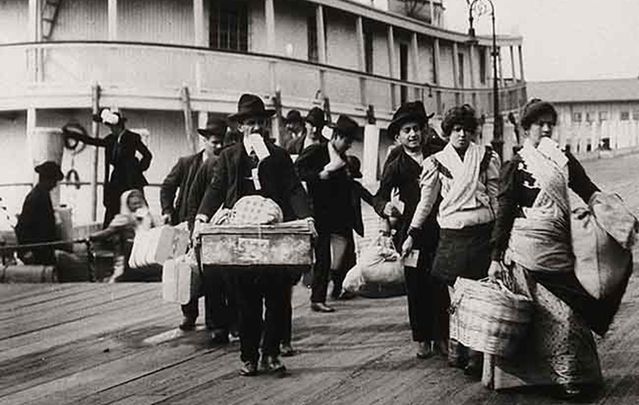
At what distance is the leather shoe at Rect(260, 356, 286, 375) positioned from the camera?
675cm

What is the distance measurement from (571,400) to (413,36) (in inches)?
912

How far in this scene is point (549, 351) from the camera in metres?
5.87

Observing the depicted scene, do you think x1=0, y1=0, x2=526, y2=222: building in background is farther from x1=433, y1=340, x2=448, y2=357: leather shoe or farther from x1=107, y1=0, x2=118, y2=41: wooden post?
x1=433, y1=340, x2=448, y2=357: leather shoe

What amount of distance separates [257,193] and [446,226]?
4.70ft

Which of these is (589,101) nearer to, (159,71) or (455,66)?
(455,66)

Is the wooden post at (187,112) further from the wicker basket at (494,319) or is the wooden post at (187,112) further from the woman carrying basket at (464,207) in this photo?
the wicker basket at (494,319)

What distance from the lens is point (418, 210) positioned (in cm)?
703

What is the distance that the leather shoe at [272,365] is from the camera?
6754 millimetres

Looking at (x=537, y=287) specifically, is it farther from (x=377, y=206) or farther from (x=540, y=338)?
(x=377, y=206)

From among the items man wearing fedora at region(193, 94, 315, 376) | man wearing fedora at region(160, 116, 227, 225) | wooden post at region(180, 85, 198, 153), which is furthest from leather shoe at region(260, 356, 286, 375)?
wooden post at region(180, 85, 198, 153)

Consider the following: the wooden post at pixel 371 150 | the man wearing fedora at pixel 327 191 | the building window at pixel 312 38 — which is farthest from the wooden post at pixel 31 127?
the man wearing fedora at pixel 327 191

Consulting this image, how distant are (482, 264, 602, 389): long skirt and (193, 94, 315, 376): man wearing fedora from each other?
163cm

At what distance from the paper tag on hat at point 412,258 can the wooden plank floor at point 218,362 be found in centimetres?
74

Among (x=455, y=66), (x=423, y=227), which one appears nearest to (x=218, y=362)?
(x=423, y=227)
